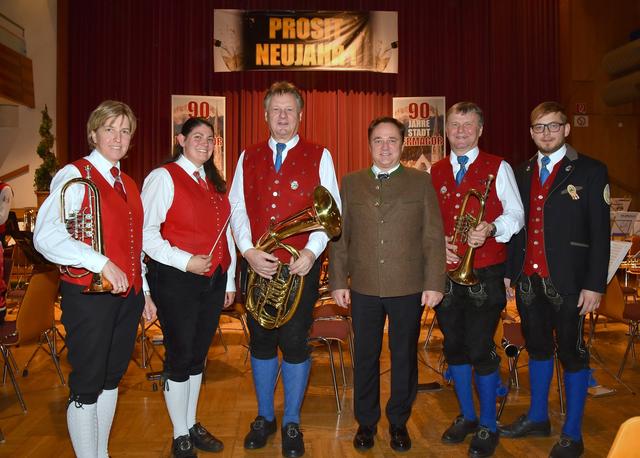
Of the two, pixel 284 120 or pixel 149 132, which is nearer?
pixel 284 120

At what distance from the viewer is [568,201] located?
2984mm

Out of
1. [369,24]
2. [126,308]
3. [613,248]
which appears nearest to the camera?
[126,308]

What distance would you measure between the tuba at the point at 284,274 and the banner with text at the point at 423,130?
308 inches

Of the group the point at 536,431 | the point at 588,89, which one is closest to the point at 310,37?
the point at 588,89

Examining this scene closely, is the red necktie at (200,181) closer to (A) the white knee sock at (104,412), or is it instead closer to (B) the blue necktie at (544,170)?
(A) the white knee sock at (104,412)

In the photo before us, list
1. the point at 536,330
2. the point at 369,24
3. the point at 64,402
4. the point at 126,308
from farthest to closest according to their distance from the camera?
the point at 369,24
the point at 64,402
the point at 536,330
the point at 126,308

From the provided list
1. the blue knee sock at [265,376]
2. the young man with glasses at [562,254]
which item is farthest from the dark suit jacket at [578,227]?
the blue knee sock at [265,376]

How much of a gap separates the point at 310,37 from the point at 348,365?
279 inches

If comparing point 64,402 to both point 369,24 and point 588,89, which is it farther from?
point 588,89

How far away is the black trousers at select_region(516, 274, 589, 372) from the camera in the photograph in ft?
9.81

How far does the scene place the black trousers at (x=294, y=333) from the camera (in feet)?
→ 9.66

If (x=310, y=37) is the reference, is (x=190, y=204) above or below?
below

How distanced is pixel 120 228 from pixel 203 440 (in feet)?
4.45

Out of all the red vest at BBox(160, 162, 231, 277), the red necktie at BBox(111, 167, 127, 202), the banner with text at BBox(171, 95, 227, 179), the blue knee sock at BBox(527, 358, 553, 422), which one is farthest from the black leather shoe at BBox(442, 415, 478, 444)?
the banner with text at BBox(171, 95, 227, 179)
